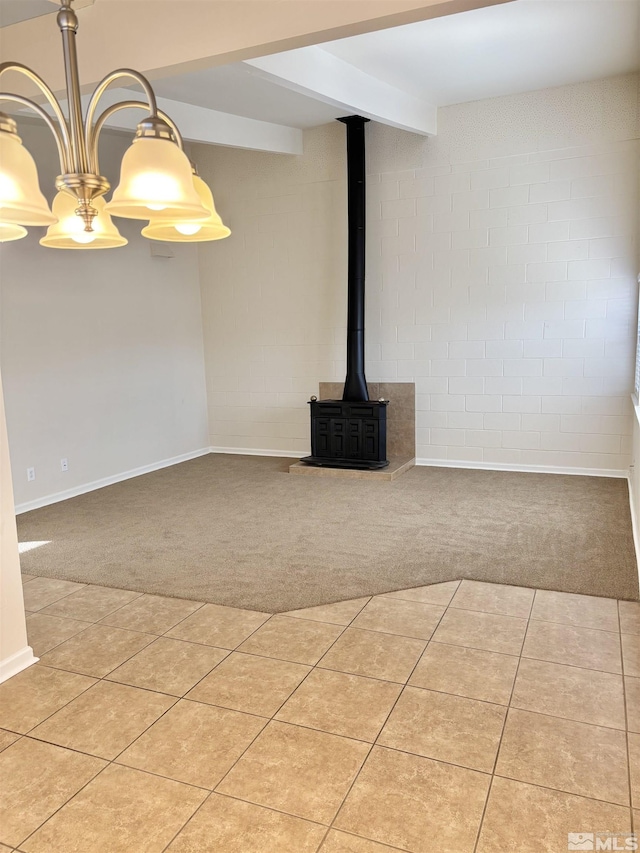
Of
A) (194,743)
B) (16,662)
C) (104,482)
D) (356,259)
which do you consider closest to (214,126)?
(356,259)

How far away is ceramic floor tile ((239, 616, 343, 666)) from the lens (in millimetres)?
2635

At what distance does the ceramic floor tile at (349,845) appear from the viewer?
1.63 meters

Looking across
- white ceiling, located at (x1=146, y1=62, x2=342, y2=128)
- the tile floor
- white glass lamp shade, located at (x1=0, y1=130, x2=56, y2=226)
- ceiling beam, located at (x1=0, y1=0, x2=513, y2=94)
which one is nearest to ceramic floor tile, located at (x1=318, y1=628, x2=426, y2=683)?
the tile floor

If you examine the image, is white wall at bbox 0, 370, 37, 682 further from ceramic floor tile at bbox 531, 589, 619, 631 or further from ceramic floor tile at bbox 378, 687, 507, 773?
ceramic floor tile at bbox 531, 589, 619, 631

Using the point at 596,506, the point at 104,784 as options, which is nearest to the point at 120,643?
the point at 104,784

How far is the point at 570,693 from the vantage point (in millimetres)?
2301

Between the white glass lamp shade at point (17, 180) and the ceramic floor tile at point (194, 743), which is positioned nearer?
the white glass lamp shade at point (17, 180)

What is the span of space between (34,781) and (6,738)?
29 cm

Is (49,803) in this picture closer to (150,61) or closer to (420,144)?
(150,61)

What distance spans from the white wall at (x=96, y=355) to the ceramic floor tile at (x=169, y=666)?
283 centimetres

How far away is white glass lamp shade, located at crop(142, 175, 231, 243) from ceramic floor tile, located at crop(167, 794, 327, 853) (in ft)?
5.53

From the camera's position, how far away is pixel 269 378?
22.3 feet

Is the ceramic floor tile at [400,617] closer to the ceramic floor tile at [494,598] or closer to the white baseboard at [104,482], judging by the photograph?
the ceramic floor tile at [494,598]

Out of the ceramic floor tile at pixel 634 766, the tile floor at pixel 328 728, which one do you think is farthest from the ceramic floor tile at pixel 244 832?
the ceramic floor tile at pixel 634 766
